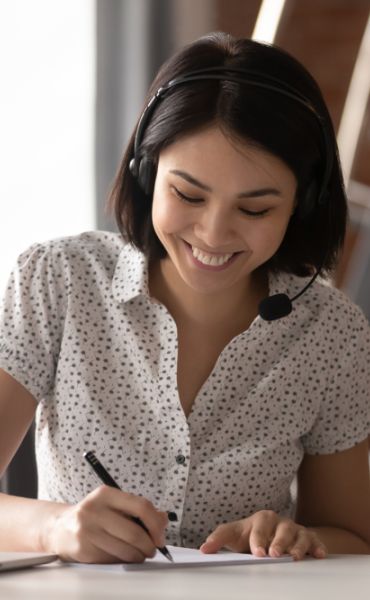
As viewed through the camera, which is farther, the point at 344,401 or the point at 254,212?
the point at 344,401

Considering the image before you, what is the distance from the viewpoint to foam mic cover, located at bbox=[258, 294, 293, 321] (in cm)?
153

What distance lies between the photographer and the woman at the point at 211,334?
4.58ft

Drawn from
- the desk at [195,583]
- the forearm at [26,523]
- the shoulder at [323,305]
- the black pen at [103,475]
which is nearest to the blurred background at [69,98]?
the shoulder at [323,305]

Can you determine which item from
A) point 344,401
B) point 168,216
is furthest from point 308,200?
point 344,401

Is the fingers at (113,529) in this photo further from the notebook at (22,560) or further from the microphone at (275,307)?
the microphone at (275,307)

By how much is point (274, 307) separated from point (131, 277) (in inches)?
8.5

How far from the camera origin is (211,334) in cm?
161

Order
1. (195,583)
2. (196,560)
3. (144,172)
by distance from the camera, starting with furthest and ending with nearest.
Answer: (144,172)
(196,560)
(195,583)

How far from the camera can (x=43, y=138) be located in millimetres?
2646

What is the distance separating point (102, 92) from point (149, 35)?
7.5 inches

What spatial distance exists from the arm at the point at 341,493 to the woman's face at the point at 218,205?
354mm

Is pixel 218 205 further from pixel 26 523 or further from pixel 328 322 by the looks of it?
pixel 26 523

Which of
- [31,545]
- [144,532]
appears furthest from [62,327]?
[144,532]

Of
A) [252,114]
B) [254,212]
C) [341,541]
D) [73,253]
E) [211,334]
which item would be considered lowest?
[341,541]
